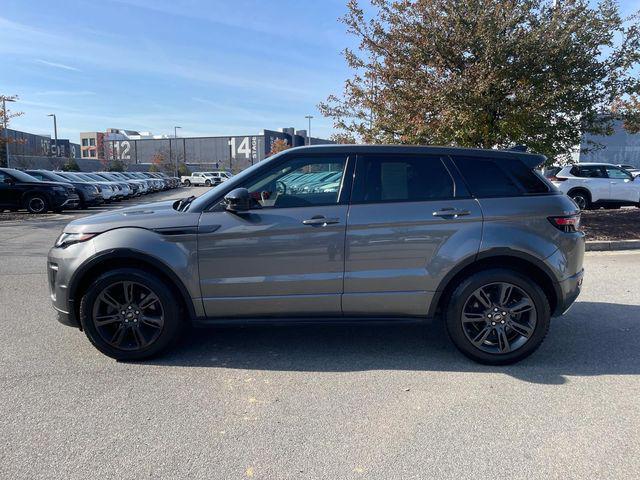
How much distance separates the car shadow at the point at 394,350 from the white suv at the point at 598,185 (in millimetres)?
10254

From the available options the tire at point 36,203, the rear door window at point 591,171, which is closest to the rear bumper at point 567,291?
the rear door window at point 591,171

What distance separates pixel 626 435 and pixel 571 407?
383 millimetres

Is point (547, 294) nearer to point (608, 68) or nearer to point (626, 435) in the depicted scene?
point (626, 435)

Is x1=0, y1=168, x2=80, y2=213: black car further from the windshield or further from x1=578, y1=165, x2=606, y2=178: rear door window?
x1=578, y1=165, x2=606, y2=178: rear door window

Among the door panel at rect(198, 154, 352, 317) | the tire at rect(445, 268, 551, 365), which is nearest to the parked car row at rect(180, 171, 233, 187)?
the door panel at rect(198, 154, 352, 317)

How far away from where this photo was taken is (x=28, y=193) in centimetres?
1641

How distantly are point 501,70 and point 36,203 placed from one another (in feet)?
50.0

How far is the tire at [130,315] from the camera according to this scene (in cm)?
394

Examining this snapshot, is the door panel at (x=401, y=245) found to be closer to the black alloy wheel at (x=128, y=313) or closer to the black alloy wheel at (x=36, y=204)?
the black alloy wheel at (x=128, y=313)

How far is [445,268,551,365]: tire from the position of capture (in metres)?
3.92

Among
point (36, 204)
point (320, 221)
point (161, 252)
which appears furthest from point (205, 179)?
point (320, 221)

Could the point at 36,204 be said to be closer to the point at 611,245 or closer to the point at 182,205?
the point at 182,205

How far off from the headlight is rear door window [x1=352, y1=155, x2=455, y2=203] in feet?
7.30

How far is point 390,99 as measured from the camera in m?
11.2
